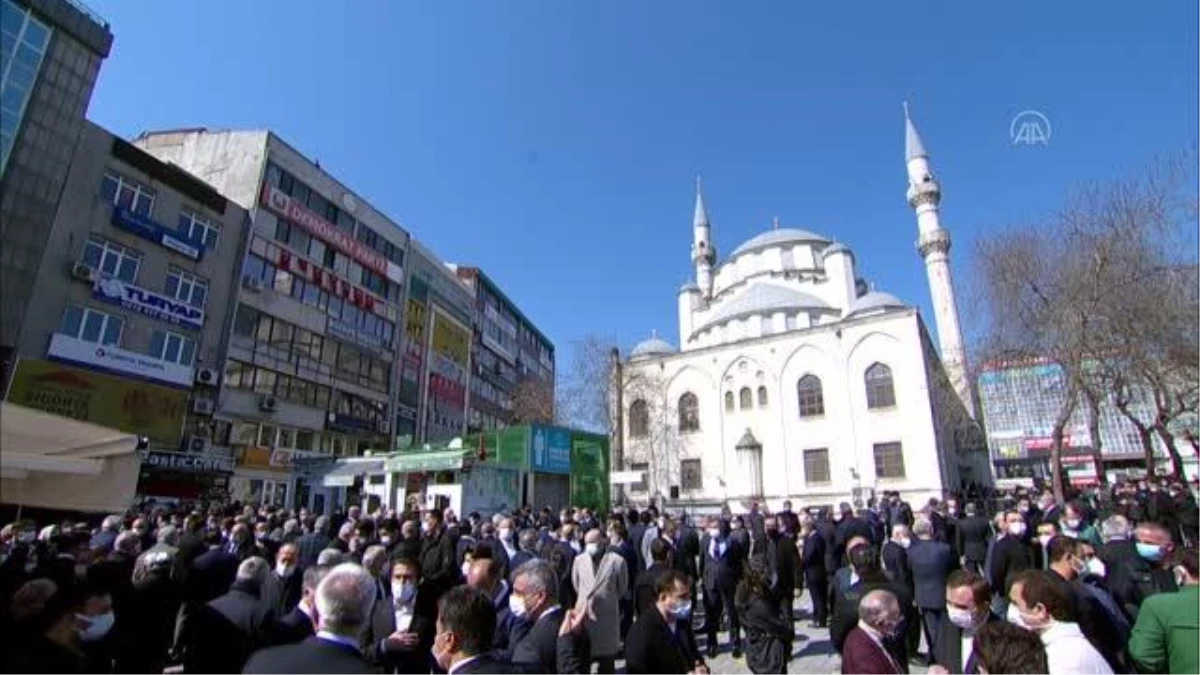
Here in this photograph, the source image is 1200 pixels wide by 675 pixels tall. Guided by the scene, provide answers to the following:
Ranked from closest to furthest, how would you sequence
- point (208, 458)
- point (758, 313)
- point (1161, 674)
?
point (1161, 674) < point (208, 458) < point (758, 313)

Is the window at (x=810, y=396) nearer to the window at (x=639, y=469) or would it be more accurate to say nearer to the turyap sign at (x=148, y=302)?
the window at (x=639, y=469)

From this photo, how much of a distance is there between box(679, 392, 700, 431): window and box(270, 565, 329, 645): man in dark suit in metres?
36.9

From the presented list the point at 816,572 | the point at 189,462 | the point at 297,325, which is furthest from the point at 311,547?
the point at 297,325

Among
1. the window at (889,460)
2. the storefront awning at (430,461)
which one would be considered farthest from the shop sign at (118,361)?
the window at (889,460)

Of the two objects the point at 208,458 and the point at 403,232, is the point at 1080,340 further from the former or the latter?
the point at 403,232

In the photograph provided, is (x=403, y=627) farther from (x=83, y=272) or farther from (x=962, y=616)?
(x=83, y=272)

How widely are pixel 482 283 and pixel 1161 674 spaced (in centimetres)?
4687

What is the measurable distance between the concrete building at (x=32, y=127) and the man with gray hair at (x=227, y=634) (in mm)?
21316

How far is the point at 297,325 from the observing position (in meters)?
28.6

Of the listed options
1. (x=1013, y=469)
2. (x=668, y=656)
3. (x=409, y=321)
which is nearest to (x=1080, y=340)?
(x=668, y=656)

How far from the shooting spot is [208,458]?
78.8 ft

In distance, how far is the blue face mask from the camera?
4875 millimetres

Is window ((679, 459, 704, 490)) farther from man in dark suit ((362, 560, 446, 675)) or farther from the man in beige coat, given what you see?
man in dark suit ((362, 560, 446, 675))

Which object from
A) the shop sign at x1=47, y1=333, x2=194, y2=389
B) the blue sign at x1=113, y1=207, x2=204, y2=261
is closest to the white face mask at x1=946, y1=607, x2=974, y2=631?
the shop sign at x1=47, y1=333, x2=194, y2=389
